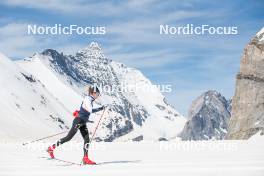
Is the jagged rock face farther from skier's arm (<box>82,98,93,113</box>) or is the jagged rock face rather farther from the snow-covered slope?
skier's arm (<box>82,98,93,113</box>)

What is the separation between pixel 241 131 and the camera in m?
35.8

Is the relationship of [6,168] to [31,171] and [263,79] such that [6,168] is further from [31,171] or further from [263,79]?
[263,79]

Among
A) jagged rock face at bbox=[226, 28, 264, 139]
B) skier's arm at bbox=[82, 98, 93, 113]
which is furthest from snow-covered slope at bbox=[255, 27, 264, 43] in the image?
skier's arm at bbox=[82, 98, 93, 113]

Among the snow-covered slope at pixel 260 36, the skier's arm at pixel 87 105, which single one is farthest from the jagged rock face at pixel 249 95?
the skier's arm at pixel 87 105

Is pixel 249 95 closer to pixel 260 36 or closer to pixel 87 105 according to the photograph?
pixel 260 36

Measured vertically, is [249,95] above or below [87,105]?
below

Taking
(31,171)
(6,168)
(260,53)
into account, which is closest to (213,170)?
(31,171)

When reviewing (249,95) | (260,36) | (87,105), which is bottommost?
(249,95)

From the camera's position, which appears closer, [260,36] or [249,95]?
[249,95]

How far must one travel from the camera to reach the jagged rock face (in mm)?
35250

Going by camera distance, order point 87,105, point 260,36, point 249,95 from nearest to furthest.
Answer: point 87,105 → point 249,95 → point 260,36

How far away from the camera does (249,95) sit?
37938 mm

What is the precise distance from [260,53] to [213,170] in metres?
29.6

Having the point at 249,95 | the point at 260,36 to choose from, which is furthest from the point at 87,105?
the point at 260,36
